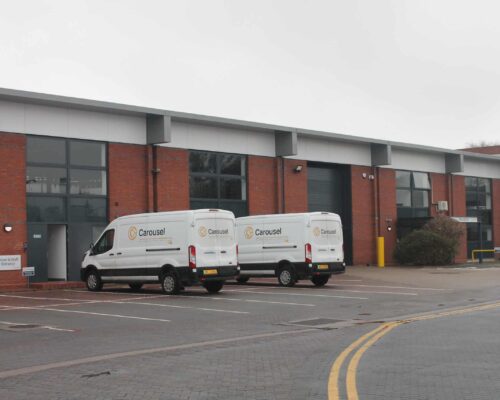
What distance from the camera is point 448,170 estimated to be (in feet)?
150

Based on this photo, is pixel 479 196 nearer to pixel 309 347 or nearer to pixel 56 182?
pixel 56 182

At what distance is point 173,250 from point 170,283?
1048 millimetres

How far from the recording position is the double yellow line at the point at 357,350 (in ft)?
25.2

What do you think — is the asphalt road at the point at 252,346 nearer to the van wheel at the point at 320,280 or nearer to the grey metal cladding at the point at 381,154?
the van wheel at the point at 320,280

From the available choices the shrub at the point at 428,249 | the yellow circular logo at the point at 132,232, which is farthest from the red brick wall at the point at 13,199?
the shrub at the point at 428,249

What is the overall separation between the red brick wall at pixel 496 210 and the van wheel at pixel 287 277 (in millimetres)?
28391

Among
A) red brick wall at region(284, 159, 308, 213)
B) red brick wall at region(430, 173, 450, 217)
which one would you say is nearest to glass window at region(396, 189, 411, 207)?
red brick wall at region(430, 173, 450, 217)

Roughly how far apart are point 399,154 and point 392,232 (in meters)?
4.68

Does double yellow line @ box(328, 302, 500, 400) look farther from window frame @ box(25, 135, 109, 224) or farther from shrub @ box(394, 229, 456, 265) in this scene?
shrub @ box(394, 229, 456, 265)

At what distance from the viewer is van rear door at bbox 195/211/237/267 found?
2131 cm

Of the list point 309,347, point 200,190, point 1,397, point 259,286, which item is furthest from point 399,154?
point 1,397

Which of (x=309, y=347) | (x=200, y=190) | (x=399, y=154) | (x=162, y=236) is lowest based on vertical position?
(x=309, y=347)

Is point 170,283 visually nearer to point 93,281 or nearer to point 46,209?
point 93,281

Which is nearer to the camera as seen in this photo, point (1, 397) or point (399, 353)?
point (1, 397)
